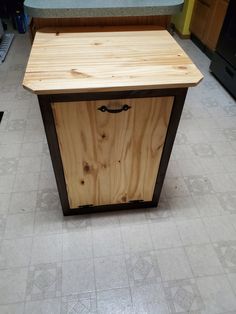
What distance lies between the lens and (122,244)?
1.19m

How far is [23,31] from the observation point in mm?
3158

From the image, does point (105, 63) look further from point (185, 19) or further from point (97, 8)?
point (185, 19)

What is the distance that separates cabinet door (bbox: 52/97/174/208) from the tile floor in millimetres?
181

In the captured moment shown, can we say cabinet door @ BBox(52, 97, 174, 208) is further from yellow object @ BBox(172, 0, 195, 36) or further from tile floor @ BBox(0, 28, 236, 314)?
yellow object @ BBox(172, 0, 195, 36)

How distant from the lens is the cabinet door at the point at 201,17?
8.61 ft

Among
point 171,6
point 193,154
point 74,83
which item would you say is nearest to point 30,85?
point 74,83

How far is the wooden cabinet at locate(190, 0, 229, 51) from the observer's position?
2.43 meters

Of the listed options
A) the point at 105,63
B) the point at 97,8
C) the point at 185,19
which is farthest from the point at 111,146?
the point at 185,19

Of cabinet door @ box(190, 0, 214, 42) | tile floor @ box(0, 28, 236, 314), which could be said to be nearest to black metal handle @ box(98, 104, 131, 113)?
tile floor @ box(0, 28, 236, 314)

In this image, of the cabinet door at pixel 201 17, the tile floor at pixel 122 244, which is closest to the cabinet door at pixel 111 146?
the tile floor at pixel 122 244

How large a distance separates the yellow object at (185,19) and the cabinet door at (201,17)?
0.06m

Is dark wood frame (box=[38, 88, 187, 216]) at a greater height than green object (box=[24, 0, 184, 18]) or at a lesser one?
lesser

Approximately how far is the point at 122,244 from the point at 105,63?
84 centimetres

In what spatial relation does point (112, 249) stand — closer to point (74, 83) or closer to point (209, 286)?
point (209, 286)
